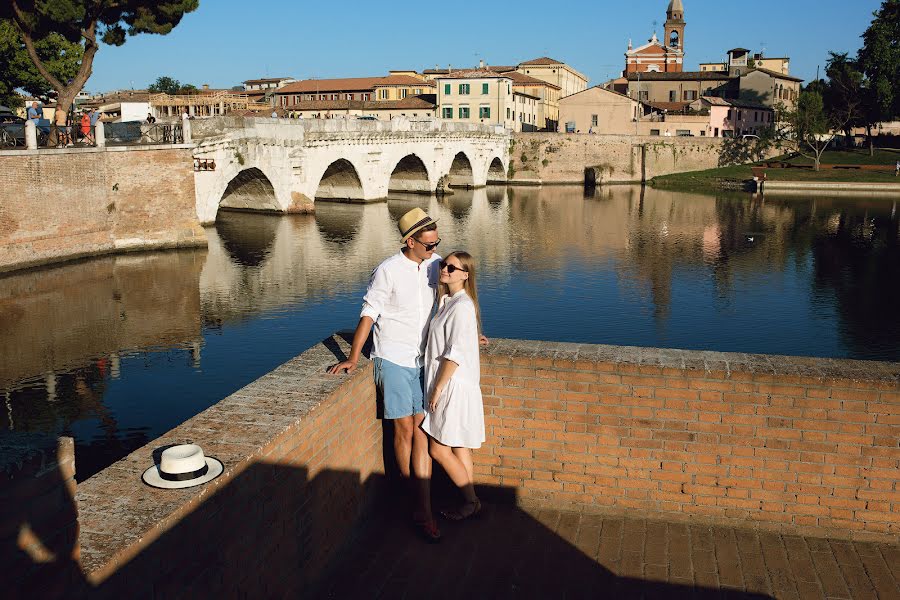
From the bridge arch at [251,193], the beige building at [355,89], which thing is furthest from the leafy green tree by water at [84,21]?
the beige building at [355,89]

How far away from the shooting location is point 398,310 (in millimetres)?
5926

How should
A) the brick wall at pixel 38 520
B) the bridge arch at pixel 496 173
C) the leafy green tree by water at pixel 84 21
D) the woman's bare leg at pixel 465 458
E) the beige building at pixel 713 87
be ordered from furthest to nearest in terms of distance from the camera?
1. the beige building at pixel 713 87
2. the bridge arch at pixel 496 173
3. the leafy green tree by water at pixel 84 21
4. the woman's bare leg at pixel 465 458
5. the brick wall at pixel 38 520

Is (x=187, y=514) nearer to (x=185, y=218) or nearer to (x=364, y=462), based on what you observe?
(x=364, y=462)

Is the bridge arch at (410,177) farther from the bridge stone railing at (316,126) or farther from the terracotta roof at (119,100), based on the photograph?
the terracotta roof at (119,100)

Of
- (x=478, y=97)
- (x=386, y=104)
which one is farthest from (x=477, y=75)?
(x=386, y=104)

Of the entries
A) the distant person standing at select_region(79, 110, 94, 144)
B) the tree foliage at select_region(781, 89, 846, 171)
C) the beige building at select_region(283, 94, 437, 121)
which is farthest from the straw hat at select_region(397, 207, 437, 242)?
the beige building at select_region(283, 94, 437, 121)

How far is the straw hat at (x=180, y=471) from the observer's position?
3.97m

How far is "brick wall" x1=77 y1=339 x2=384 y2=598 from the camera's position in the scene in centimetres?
357

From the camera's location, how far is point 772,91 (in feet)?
292

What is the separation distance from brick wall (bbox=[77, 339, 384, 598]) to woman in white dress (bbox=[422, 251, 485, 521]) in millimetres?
558

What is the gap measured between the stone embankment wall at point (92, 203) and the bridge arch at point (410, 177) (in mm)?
26291

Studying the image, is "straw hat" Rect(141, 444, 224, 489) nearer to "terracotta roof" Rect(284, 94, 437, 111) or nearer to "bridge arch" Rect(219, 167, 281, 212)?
"bridge arch" Rect(219, 167, 281, 212)

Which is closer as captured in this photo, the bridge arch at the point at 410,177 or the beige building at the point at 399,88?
the bridge arch at the point at 410,177

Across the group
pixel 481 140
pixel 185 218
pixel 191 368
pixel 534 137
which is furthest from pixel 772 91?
pixel 191 368
